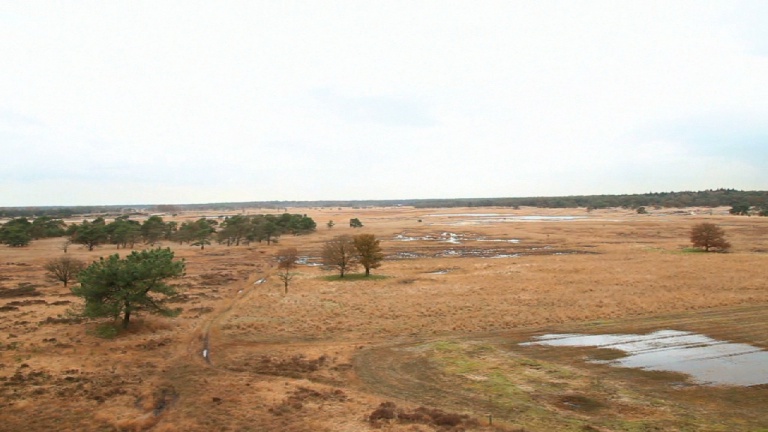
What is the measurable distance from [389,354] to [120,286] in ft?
56.8

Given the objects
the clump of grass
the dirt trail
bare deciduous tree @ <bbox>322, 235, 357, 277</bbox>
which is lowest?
the dirt trail

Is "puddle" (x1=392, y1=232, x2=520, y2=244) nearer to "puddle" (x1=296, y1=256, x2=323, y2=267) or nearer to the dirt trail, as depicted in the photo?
"puddle" (x1=296, y1=256, x2=323, y2=267)

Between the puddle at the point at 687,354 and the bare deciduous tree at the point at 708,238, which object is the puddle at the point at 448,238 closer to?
the bare deciduous tree at the point at 708,238

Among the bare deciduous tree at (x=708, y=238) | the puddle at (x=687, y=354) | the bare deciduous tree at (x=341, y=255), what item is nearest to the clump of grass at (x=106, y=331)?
the puddle at (x=687, y=354)

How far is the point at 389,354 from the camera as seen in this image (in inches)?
915

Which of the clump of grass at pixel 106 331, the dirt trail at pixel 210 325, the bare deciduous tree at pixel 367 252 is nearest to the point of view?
the dirt trail at pixel 210 325

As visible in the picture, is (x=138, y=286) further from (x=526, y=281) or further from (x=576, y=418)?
(x=526, y=281)

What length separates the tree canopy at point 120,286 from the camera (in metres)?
27.3

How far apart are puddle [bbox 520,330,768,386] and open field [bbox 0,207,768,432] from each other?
82 cm

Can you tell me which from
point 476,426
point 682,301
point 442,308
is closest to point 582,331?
point 442,308

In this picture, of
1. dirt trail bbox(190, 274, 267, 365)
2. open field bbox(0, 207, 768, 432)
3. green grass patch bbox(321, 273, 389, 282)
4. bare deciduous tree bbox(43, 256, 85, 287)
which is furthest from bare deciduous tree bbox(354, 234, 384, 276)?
bare deciduous tree bbox(43, 256, 85, 287)

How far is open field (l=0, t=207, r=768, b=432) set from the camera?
1598 centimetres

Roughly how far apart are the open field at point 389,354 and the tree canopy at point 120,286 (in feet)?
5.28

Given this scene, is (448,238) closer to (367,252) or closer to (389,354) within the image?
(367,252)
